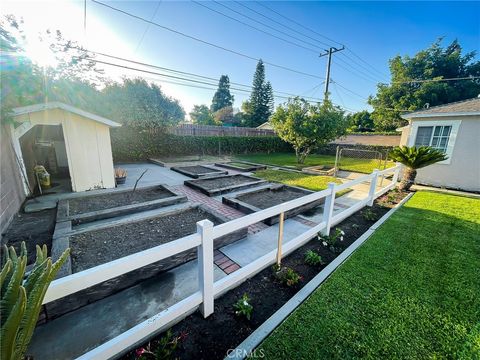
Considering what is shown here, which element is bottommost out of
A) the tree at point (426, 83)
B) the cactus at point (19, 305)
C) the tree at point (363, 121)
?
→ the cactus at point (19, 305)

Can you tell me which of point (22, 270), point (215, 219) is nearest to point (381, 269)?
point (215, 219)

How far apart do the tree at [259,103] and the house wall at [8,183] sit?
115ft

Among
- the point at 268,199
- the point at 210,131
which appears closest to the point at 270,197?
the point at 268,199

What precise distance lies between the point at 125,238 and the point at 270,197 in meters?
4.02

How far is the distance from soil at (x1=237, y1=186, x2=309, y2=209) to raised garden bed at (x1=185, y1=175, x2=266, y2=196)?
2.37ft

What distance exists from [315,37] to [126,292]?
2000 centimetres

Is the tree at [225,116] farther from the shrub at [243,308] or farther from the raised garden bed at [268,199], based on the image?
the shrub at [243,308]

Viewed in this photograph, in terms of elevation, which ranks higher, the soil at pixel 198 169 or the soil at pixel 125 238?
the soil at pixel 198 169

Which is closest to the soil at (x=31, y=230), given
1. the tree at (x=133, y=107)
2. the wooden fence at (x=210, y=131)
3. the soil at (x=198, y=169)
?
the soil at (x=198, y=169)

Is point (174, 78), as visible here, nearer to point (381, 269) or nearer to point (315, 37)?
point (315, 37)

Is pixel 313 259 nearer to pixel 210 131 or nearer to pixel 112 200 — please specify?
pixel 112 200

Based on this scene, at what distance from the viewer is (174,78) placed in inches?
529

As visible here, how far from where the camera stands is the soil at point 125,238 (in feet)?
9.54

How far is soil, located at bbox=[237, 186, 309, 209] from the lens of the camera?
218 inches
